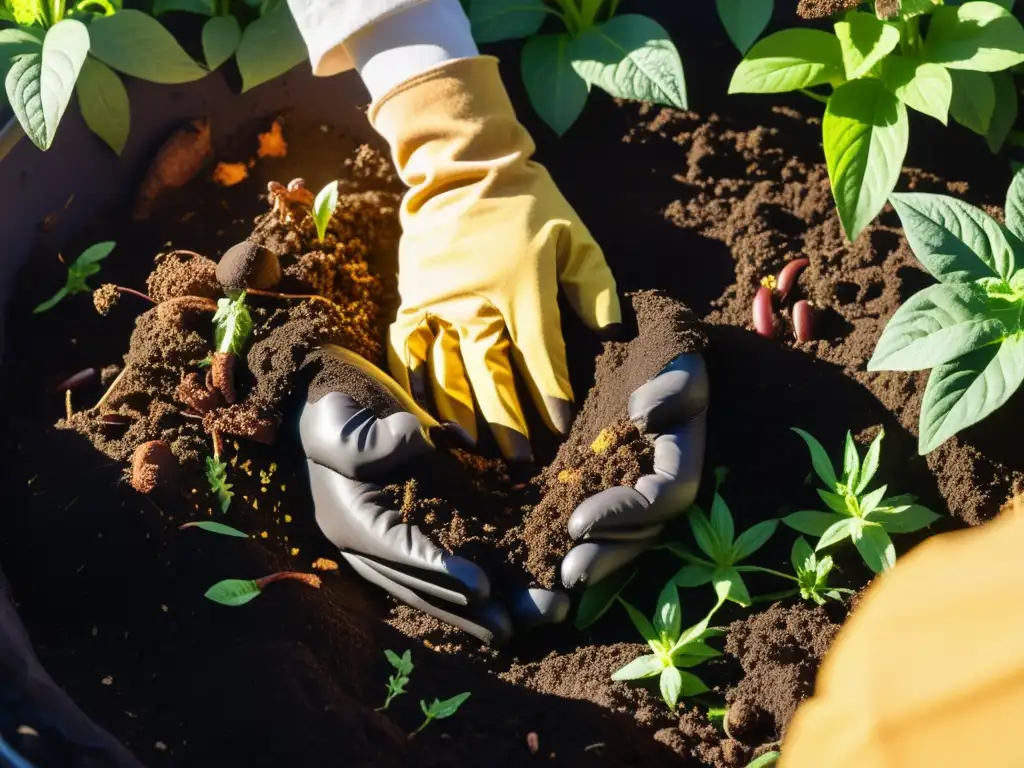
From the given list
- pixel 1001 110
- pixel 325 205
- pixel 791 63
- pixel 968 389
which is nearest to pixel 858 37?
pixel 791 63

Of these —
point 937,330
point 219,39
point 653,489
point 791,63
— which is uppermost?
point 219,39

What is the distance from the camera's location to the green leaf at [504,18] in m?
1.74

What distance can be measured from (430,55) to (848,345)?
815 mm

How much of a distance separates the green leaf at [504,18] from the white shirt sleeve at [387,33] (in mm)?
120

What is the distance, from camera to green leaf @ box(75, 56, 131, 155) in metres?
1.64

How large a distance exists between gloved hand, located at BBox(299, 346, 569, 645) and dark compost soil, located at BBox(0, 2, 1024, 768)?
0.13 ft

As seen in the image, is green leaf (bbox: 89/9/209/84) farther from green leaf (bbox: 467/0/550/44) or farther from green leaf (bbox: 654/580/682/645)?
green leaf (bbox: 654/580/682/645)

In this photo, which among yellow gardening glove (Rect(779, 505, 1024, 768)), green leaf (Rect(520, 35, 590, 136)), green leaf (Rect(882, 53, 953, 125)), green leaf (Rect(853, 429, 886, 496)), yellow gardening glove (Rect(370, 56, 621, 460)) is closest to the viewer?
yellow gardening glove (Rect(779, 505, 1024, 768))

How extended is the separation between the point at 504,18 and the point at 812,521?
41.1 inches

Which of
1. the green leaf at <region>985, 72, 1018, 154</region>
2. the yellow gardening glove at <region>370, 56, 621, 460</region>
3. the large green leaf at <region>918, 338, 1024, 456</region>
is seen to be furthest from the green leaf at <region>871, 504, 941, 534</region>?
the green leaf at <region>985, 72, 1018, 154</region>

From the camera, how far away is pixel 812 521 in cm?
130

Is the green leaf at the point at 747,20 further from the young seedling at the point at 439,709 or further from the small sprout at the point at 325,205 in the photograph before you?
the young seedling at the point at 439,709

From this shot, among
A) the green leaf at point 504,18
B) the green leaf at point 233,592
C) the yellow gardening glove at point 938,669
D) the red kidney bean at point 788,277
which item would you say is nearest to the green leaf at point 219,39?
the green leaf at point 504,18

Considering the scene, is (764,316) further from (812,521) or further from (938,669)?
(938,669)
